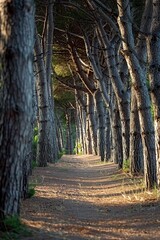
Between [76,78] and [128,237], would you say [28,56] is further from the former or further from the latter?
[76,78]

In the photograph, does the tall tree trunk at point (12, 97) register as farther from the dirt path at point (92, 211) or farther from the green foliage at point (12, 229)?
the dirt path at point (92, 211)

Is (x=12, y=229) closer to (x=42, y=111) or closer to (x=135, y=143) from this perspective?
(x=135, y=143)

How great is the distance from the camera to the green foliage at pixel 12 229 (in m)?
4.42

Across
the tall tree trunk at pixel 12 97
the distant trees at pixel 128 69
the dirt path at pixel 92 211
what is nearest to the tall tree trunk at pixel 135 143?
the distant trees at pixel 128 69

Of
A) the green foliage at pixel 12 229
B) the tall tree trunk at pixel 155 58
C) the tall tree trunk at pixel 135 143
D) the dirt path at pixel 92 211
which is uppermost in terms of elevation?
the tall tree trunk at pixel 155 58

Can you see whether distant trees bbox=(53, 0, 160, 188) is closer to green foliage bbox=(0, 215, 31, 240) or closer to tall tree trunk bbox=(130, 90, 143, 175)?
tall tree trunk bbox=(130, 90, 143, 175)

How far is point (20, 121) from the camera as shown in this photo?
15.1 ft

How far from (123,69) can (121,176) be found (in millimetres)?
4427

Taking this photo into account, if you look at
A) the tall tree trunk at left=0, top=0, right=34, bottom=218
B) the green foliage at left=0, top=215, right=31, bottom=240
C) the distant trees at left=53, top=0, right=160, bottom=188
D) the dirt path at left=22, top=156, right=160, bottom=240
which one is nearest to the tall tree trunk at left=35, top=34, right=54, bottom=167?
the distant trees at left=53, top=0, right=160, bottom=188

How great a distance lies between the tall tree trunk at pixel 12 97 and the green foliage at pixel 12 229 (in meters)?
0.08

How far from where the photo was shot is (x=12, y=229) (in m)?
4.55

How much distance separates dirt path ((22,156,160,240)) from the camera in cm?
543

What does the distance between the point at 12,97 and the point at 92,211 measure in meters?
3.60

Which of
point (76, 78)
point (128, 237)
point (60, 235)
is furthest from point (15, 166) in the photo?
point (76, 78)
